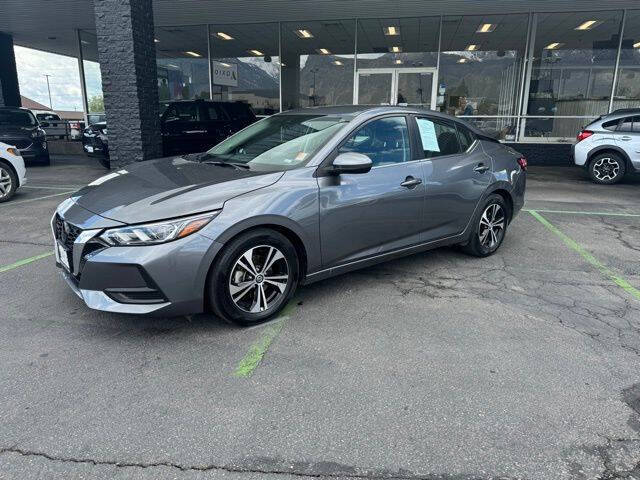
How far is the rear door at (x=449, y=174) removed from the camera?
4.46m

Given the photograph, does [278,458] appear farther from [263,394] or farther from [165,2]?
[165,2]

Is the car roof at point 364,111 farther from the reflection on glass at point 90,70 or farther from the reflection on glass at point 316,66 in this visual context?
the reflection on glass at point 90,70

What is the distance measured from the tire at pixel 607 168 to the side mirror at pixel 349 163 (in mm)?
9040

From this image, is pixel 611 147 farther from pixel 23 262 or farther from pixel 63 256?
pixel 23 262

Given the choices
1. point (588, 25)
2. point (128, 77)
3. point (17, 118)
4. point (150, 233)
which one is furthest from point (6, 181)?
point (588, 25)

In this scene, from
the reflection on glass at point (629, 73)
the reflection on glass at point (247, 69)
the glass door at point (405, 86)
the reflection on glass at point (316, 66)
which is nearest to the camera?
the reflection on glass at point (629, 73)

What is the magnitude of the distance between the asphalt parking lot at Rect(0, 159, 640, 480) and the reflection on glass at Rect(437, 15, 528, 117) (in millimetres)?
11182

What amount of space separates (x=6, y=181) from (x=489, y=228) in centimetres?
774

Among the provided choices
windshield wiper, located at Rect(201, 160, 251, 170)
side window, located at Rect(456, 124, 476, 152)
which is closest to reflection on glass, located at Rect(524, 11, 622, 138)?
side window, located at Rect(456, 124, 476, 152)

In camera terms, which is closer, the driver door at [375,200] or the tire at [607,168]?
the driver door at [375,200]

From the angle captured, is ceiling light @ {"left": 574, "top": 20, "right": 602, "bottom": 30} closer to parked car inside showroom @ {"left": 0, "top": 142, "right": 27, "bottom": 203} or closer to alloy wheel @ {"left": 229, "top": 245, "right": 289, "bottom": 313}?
alloy wheel @ {"left": 229, "top": 245, "right": 289, "bottom": 313}

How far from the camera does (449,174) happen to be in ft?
15.0

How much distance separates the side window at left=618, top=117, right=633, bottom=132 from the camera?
1014 cm

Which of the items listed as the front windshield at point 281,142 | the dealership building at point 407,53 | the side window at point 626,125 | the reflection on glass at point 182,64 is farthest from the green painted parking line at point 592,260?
the reflection on glass at point 182,64
